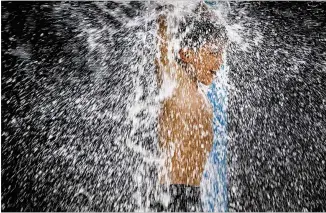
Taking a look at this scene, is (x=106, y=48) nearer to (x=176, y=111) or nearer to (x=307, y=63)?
(x=176, y=111)

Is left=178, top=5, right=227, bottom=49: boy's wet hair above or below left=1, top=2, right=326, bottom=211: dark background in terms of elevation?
above

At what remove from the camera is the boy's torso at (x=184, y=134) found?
115 centimetres

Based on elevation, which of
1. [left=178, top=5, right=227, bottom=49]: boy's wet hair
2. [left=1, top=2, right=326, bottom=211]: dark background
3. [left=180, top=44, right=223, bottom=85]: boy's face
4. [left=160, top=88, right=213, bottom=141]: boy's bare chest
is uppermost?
[left=178, top=5, right=227, bottom=49]: boy's wet hair

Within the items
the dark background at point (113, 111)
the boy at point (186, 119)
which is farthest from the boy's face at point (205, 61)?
the dark background at point (113, 111)

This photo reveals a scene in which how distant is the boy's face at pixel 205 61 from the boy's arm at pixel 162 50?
0.27 ft

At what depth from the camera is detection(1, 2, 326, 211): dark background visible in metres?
1.73

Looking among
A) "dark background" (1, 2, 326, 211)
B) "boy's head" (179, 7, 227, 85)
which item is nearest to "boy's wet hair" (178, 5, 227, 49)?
"boy's head" (179, 7, 227, 85)

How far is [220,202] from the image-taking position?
1.27m

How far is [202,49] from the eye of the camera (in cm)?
123

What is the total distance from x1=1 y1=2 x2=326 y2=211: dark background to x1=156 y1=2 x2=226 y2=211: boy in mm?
544

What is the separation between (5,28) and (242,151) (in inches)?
71.2

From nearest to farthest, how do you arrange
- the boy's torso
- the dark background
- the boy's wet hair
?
the boy's torso
the boy's wet hair
the dark background

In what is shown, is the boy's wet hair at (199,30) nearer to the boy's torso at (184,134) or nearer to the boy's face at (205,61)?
the boy's face at (205,61)

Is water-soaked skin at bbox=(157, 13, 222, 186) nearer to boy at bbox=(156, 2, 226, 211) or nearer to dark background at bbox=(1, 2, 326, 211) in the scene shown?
boy at bbox=(156, 2, 226, 211)
